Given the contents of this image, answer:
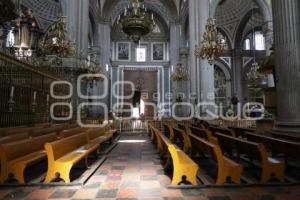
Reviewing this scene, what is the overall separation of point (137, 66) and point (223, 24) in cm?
1160

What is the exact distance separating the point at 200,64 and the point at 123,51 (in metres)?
19.4

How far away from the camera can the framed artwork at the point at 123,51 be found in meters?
35.0

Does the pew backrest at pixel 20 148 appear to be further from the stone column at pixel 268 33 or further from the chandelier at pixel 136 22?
the stone column at pixel 268 33

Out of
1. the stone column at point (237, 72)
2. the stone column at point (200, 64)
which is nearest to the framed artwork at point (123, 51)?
the stone column at point (237, 72)

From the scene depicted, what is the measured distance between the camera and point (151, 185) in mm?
4133

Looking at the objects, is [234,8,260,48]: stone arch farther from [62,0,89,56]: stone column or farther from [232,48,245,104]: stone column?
[62,0,89,56]: stone column

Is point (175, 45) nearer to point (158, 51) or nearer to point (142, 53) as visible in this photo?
point (158, 51)

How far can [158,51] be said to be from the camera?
3534cm

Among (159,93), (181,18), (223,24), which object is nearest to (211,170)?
(181,18)

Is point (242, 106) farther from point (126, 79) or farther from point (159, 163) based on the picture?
point (159, 163)

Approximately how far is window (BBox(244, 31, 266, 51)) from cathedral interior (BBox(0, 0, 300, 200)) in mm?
1498

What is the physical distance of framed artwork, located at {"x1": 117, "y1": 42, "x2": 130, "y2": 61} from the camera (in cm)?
3497

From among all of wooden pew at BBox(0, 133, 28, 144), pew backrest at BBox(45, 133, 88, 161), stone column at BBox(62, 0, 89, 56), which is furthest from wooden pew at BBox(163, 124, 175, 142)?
stone column at BBox(62, 0, 89, 56)

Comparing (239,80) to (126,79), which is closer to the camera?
(239,80)
